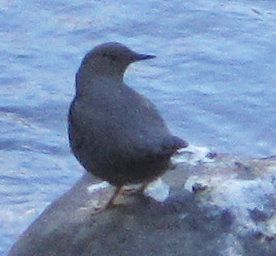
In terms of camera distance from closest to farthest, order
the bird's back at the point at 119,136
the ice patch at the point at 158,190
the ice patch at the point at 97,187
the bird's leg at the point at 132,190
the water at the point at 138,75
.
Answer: the bird's back at the point at 119,136
the ice patch at the point at 158,190
the bird's leg at the point at 132,190
the ice patch at the point at 97,187
the water at the point at 138,75

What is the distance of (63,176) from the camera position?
26.0 feet

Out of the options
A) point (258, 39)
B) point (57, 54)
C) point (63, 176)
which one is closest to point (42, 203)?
point (63, 176)

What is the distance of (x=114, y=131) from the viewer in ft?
19.1

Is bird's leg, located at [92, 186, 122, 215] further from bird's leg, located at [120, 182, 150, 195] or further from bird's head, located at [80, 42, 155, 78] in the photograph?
bird's head, located at [80, 42, 155, 78]

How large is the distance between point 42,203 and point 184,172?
1.60m

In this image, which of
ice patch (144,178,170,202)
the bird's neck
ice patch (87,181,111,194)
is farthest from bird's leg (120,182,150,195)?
the bird's neck

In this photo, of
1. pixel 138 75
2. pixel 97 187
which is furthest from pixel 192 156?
pixel 138 75

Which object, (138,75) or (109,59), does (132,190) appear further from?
(138,75)

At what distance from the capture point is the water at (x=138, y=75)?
805 centimetres

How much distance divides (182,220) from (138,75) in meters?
3.43

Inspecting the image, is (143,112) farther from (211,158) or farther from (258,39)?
(258,39)

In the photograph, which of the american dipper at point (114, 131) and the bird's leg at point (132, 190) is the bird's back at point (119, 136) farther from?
the bird's leg at point (132, 190)

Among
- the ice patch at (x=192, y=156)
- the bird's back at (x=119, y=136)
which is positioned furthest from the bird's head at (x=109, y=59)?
the ice patch at (x=192, y=156)

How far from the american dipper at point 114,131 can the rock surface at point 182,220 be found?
167 millimetres
